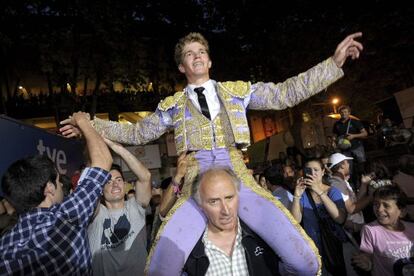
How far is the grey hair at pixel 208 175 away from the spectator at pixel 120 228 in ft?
3.45

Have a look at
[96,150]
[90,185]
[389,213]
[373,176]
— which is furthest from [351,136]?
[90,185]

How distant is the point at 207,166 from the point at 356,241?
2477 millimetres

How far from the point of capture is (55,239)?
2445 mm

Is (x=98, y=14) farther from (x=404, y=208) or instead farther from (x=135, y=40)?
(x=404, y=208)

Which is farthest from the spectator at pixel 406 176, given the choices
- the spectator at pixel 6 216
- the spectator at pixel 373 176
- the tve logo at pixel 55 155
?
the tve logo at pixel 55 155

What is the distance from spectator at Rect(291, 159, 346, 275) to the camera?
4.36 metres

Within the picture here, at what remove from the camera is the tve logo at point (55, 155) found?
7.03 m

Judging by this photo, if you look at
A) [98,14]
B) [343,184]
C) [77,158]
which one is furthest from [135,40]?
[343,184]

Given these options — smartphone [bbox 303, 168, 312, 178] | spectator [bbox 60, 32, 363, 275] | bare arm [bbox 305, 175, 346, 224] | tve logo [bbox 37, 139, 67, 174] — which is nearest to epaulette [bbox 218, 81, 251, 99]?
spectator [bbox 60, 32, 363, 275]

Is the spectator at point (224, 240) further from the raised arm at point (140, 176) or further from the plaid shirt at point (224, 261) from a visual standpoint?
the raised arm at point (140, 176)

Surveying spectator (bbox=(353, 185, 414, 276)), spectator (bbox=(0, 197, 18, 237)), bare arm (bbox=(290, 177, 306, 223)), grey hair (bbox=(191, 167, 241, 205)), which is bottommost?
spectator (bbox=(353, 185, 414, 276))

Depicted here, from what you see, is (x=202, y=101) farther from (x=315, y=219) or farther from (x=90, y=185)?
(x=315, y=219)

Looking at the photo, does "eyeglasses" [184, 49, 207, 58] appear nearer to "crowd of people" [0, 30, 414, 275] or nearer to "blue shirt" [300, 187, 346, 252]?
"crowd of people" [0, 30, 414, 275]

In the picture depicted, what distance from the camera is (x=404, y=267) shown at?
360 cm
